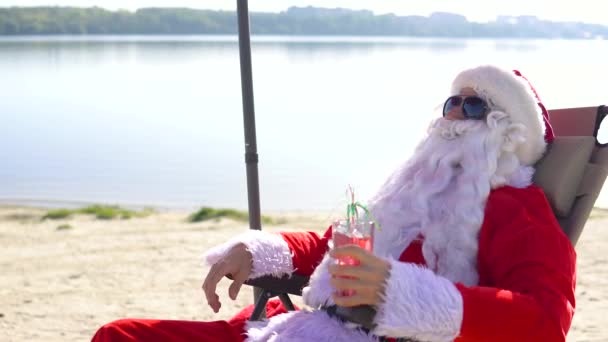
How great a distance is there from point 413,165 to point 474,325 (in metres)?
0.68

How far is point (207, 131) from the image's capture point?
52.0 ft

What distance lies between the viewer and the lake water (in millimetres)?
9867

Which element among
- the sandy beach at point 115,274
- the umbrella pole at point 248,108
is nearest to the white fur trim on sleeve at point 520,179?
the umbrella pole at point 248,108

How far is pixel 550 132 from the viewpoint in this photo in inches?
96.2

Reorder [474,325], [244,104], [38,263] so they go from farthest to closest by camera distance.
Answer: [38,263], [244,104], [474,325]

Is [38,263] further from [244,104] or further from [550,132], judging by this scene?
[550,132]

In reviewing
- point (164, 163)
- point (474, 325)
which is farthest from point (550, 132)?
point (164, 163)

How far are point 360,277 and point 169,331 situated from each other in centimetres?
71

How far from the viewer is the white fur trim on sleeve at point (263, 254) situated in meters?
2.43

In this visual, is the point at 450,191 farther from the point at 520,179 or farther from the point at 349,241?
A: the point at 349,241

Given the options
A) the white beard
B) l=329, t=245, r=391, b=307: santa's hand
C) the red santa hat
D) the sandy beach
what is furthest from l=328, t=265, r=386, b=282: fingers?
the sandy beach

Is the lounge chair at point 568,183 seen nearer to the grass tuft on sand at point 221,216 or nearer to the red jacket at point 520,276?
the red jacket at point 520,276

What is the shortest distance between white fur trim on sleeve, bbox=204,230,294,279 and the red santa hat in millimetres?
768

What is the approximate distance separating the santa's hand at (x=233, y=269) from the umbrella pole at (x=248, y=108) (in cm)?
31
